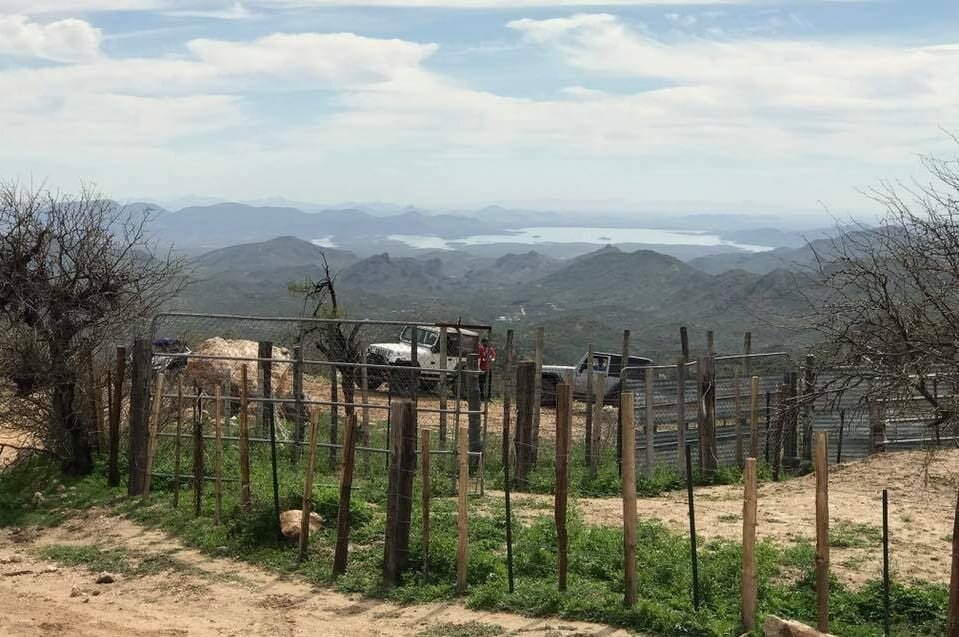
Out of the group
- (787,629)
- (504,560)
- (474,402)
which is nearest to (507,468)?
(504,560)

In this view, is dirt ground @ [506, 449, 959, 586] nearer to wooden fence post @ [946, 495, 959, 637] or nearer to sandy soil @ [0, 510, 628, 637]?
wooden fence post @ [946, 495, 959, 637]

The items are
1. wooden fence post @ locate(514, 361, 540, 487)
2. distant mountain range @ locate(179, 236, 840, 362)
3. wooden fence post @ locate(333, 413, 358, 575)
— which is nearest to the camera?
wooden fence post @ locate(333, 413, 358, 575)

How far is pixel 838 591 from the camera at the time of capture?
9766mm

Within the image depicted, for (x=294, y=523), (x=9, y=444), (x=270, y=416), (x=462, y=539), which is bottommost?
(x=294, y=523)

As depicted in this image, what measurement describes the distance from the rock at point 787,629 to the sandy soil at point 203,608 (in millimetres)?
1301

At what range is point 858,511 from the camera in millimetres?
13305

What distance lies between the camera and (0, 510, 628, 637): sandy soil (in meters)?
9.38

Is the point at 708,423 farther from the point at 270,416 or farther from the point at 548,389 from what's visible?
the point at 548,389

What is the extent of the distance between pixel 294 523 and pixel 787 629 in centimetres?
595

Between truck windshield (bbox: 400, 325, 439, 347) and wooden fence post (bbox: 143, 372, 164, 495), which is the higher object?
truck windshield (bbox: 400, 325, 439, 347)

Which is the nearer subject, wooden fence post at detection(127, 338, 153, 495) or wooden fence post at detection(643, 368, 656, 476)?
wooden fence post at detection(127, 338, 153, 495)

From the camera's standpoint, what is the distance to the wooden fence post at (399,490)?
1065 cm

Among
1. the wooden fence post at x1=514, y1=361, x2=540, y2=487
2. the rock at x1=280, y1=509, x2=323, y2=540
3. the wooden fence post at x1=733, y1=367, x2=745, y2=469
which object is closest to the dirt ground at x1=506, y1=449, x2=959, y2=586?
the wooden fence post at x1=514, y1=361, x2=540, y2=487

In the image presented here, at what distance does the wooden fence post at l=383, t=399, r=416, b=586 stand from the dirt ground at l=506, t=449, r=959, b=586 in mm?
3004
